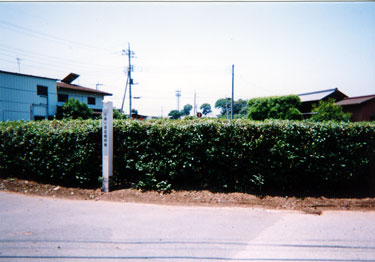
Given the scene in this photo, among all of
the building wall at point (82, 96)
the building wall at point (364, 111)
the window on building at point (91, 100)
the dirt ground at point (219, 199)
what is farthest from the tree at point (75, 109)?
the building wall at point (364, 111)

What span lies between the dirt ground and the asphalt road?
338 mm

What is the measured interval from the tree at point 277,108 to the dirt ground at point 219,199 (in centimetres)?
2246

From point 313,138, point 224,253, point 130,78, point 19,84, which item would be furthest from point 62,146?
point 19,84

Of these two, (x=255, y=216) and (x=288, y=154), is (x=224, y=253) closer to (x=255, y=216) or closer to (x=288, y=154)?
(x=255, y=216)

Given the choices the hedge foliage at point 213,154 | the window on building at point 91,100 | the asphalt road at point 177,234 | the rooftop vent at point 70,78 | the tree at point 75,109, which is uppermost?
the rooftop vent at point 70,78

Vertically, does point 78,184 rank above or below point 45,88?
below

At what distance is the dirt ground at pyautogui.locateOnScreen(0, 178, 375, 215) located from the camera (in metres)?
5.28

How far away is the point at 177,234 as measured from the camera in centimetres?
383

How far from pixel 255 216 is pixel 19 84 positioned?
31942mm

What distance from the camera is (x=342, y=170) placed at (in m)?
5.69

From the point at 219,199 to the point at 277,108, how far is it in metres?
24.9

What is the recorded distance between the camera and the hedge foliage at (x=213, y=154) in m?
5.69

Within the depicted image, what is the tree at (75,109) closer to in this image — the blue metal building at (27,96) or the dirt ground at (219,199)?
the blue metal building at (27,96)

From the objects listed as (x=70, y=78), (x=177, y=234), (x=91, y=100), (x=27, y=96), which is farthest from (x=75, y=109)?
(x=177, y=234)
